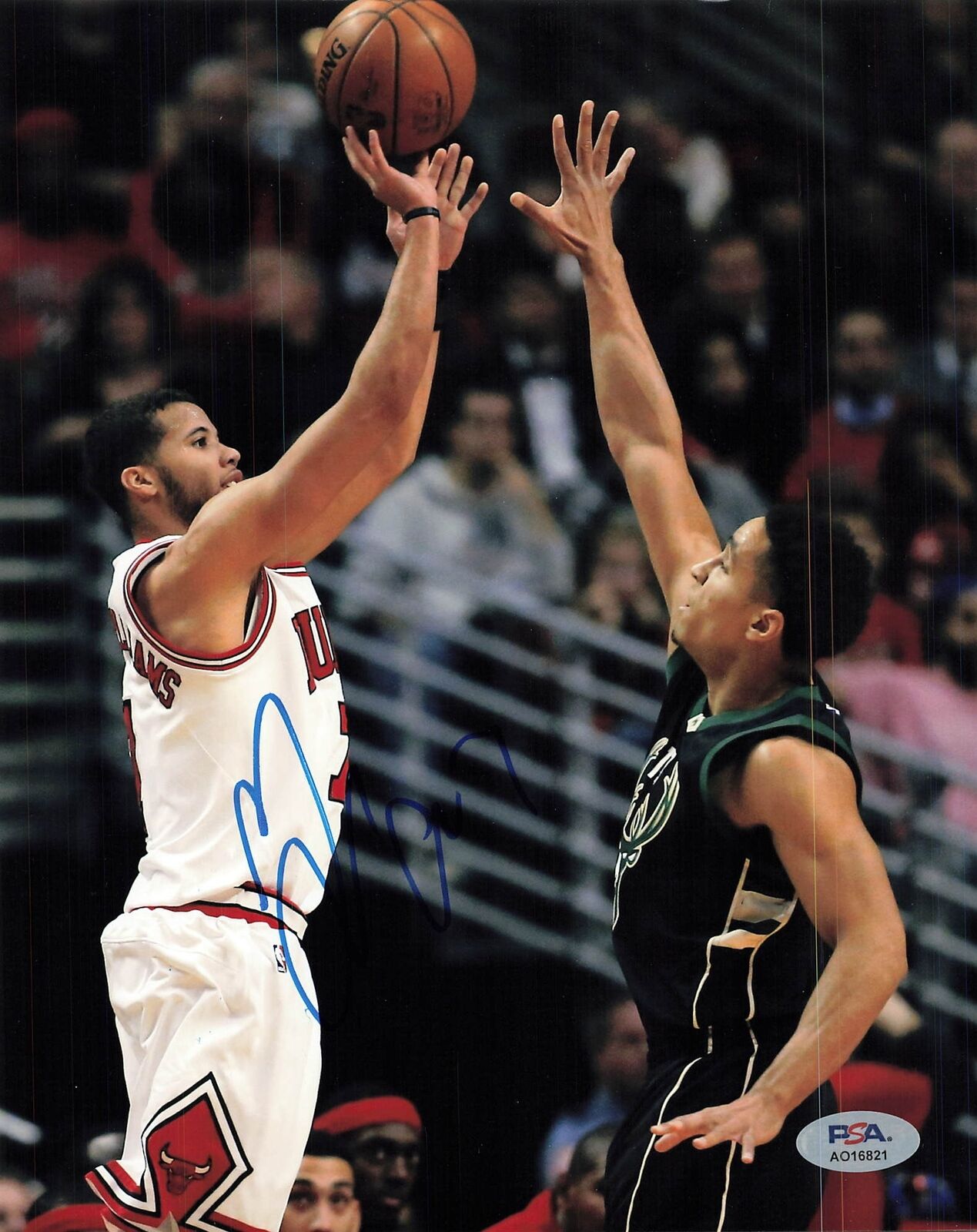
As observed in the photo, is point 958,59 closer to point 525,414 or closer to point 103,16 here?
point 525,414

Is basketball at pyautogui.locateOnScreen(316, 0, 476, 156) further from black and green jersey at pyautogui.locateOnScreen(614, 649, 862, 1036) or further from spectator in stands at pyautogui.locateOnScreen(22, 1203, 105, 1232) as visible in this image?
spectator in stands at pyautogui.locateOnScreen(22, 1203, 105, 1232)

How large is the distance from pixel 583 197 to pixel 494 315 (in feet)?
1.18

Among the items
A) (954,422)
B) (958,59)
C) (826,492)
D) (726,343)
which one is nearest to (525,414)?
(726,343)

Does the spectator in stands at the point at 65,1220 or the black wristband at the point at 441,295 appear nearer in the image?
the black wristband at the point at 441,295

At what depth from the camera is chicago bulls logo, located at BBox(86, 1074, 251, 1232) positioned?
3.05 m

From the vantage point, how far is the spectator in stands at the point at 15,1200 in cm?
383

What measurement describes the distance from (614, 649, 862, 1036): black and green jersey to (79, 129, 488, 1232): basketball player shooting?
695 millimetres

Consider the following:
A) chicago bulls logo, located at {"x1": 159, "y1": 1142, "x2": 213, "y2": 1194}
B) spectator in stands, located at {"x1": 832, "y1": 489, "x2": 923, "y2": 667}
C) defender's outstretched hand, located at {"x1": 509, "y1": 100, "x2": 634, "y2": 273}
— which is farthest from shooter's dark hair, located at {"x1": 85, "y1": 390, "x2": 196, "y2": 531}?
spectator in stands, located at {"x1": 832, "y1": 489, "x2": 923, "y2": 667}

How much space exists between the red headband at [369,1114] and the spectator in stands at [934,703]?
145cm

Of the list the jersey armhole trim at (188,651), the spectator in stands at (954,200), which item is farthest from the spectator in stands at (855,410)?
the jersey armhole trim at (188,651)

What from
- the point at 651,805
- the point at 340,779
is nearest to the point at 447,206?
the point at 340,779

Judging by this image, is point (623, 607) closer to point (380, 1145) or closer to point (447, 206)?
point (447, 206)

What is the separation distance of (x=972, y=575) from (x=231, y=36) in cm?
226

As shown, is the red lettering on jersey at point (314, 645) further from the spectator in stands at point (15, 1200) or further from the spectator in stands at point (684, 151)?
the spectator in stands at point (15, 1200)
